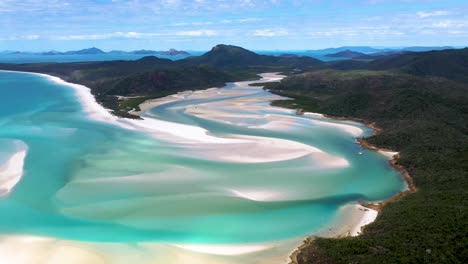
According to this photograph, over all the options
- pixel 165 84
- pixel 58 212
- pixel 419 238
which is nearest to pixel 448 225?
pixel 419 238

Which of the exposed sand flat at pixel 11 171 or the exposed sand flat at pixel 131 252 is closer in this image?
the exposed sand flat at pixel 131 252

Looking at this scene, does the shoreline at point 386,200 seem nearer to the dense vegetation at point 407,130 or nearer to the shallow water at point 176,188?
the dense vegetation at point 407,130

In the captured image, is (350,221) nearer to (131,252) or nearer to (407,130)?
(131,252)

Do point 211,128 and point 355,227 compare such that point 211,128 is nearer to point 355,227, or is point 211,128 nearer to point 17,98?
point 355,227

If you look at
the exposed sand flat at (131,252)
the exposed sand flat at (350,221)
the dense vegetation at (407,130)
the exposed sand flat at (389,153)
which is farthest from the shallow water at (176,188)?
the dense vegetation at (407,130)

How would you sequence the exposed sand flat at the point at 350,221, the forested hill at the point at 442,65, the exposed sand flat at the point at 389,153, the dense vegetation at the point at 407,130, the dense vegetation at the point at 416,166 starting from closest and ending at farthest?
the dense vegetation at the point at 416,166 < the dense vegetation at the point at 407,130 < the exposed sand flat at the point at 350,221 < the exposed sand flat at the point at 389,153 < the forested hill at the point at 442,65

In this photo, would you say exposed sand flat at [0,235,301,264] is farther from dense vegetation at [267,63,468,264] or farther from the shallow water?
dense vegetation at [267,63,468,264]

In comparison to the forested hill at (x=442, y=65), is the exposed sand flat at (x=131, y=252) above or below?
below
